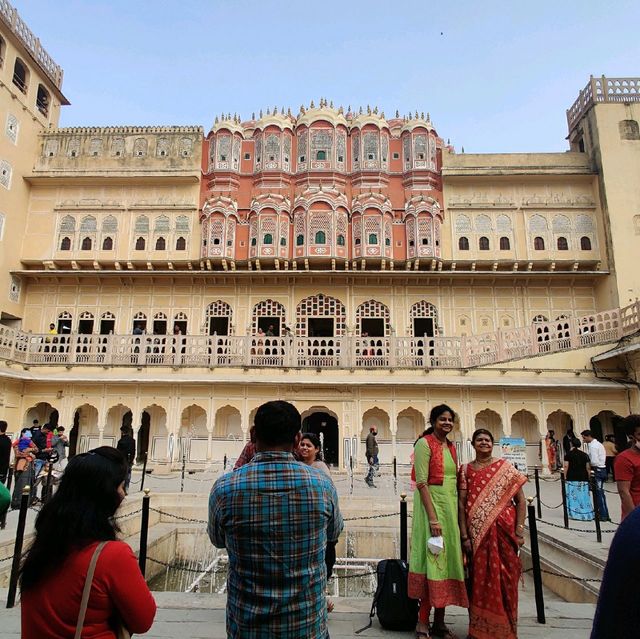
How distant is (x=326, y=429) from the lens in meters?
20.0

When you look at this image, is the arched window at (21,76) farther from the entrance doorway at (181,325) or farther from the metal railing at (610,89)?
the metal railing at (610,89)

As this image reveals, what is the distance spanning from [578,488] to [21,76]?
2616 cm

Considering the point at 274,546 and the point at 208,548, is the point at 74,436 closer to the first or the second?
the point at 208,548

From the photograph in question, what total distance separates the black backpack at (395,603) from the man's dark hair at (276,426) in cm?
250

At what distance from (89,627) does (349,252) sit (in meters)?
19.9

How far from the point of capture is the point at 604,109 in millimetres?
21234

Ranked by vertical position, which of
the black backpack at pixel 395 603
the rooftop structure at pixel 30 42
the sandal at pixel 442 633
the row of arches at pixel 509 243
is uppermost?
the rooftop structure at pixel 30 42

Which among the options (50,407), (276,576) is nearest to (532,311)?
(50,407)

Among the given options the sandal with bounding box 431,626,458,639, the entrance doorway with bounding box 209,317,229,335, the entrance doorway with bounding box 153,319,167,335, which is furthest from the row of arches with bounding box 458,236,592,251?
the sandal with bounding box 431,626,458,639

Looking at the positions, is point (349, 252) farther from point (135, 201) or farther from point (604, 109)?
point (604, 109)

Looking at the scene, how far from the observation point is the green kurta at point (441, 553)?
379 centimetres

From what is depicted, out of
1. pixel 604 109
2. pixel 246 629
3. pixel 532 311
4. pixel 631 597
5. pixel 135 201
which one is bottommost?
pixel 246 629

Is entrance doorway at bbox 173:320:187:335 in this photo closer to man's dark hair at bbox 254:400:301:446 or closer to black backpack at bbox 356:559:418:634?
black backpack at bbox 356:559:418:634

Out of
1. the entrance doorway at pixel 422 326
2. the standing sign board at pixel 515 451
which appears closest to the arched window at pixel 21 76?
the entrance doorway at pixel 422 326
